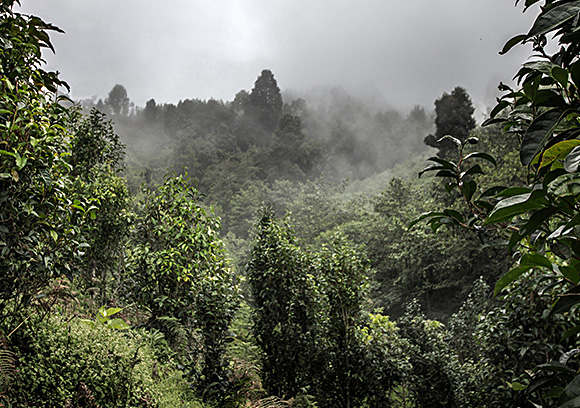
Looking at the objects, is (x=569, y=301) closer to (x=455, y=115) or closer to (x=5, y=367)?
(x=5, y=367)

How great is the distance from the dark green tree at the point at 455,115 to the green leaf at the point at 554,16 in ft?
60.2

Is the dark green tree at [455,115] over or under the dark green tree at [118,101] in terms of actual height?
under

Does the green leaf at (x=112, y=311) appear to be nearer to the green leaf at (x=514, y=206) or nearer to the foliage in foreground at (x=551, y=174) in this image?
the foliage in foreground at (x=551, y=174)

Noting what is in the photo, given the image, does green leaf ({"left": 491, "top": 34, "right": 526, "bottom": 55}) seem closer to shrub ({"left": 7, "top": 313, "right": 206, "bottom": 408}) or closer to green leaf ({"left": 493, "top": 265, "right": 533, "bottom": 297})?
green leaf ({"left": 493, "top": 265, "right": 533, "bottom": 297})

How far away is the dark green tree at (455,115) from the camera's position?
17.6 metres

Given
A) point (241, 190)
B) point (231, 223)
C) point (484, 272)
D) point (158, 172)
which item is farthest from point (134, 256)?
point (158, 172)

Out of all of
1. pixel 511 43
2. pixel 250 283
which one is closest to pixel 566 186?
pixel 511 43

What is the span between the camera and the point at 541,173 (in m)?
0.78

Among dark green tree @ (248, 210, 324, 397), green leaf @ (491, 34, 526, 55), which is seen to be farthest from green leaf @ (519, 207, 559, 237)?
dark green tree @ (248, 210, 324, 397)

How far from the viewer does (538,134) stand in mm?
734

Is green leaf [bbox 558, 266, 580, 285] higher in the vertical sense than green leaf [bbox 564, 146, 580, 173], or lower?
lower

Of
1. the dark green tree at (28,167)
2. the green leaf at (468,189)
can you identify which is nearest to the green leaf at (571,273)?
the green leaf at (468,189)

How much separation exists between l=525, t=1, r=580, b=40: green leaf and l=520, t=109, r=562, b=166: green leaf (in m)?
0.17

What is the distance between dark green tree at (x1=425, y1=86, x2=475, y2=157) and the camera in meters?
17.6
